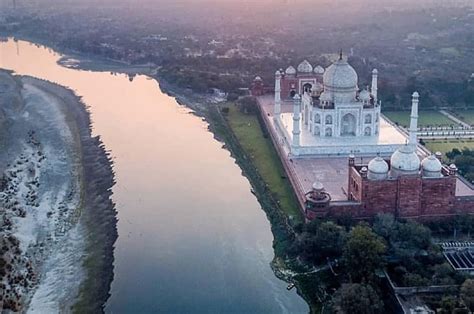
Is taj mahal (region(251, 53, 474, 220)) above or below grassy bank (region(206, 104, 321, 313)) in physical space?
above

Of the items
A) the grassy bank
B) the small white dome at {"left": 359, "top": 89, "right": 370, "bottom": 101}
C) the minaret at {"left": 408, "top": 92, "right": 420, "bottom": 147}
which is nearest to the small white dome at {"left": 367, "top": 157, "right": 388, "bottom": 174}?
the grassy bank

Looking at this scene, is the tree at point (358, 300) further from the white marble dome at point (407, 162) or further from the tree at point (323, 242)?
the white marble dome at point (407, 162)

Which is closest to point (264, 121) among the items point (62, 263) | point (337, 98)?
point (337, 98)

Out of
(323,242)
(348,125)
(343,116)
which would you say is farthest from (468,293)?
(348,125)

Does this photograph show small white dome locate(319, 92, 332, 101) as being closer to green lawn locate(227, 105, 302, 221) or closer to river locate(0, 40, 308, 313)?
green lawn locate(227, 105, 302, 221)

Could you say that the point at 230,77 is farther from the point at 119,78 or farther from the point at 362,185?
the point at 362,185

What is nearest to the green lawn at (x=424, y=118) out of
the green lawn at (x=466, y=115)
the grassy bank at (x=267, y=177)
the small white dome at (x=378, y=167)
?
the green lawn at (x=466, y=115)
